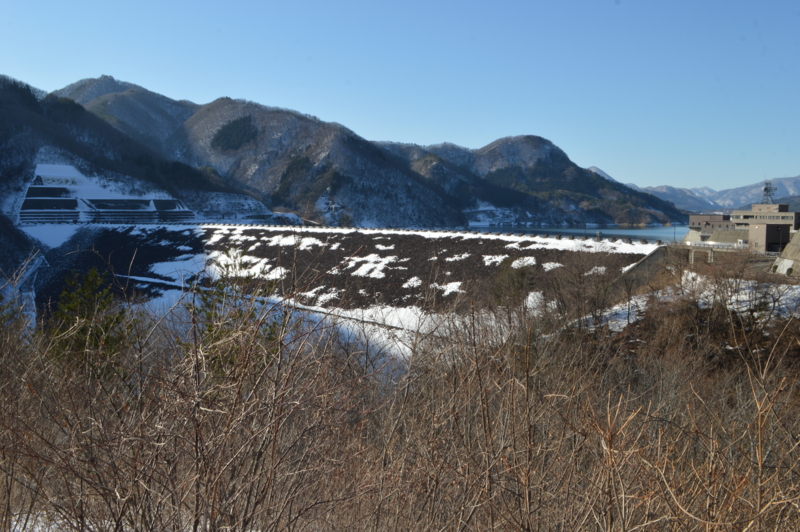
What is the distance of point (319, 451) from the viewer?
10.4 ft

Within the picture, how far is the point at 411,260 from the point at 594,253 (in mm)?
10975

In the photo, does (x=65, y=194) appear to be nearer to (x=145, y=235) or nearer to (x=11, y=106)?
(x=145, y=235)

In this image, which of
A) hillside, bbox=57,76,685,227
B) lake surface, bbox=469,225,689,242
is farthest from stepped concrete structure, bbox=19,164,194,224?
lake surface, bbox=469,225,689,242

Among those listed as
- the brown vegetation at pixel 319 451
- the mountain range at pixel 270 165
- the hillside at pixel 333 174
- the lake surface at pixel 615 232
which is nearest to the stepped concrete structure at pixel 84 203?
the mountain range at pixel 270 165

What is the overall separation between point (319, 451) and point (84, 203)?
74413mm

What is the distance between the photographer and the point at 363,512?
3568 mm

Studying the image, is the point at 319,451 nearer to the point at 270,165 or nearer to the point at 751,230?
the point at 751,230

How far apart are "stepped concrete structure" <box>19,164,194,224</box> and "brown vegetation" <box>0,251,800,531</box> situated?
219 ft

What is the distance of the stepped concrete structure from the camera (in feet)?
199

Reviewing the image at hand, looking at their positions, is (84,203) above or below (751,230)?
above

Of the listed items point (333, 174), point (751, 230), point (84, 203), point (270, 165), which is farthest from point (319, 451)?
point (270, 165)

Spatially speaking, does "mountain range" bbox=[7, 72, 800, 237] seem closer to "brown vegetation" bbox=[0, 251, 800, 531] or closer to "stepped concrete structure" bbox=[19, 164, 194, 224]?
"stepped concrete structure" bbox=[19, 164, 194, 224]

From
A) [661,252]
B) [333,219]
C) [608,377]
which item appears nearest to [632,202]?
[333,219]

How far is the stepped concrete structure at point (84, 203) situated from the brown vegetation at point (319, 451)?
66728mm
